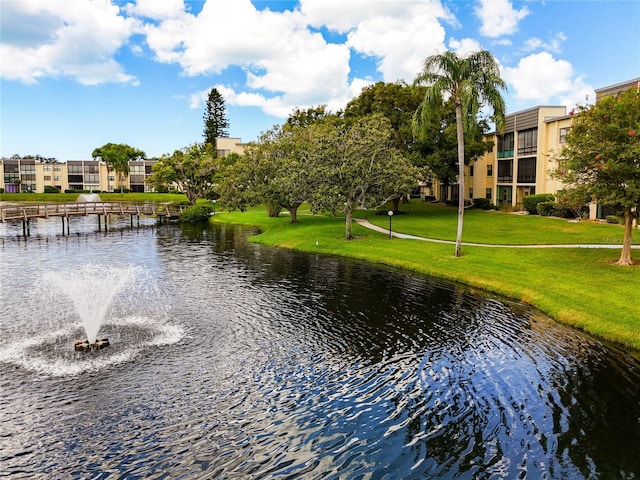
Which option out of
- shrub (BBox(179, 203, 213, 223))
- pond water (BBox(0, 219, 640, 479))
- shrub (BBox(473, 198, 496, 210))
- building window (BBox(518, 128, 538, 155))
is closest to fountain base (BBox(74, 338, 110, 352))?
pond water (BBox(0, 219, 640, 479))

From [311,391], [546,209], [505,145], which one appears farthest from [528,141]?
[311,391]

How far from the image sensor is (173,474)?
37.7 ft

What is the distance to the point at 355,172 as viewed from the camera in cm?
4625

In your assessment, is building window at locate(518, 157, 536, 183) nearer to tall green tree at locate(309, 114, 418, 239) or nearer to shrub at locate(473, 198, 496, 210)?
shrub at locate(473, 198, 496, 210)

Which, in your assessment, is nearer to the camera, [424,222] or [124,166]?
[424,222]

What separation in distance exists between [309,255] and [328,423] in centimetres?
3045

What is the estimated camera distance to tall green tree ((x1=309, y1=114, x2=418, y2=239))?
4584cm

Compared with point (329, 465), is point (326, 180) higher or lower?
higher

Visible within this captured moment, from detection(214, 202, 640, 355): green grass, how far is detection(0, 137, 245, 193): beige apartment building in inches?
4331

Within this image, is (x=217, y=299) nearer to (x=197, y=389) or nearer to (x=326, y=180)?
(x=197, y=389)

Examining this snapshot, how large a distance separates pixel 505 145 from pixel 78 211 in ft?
206

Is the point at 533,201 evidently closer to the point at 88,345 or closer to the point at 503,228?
the point at 503,228

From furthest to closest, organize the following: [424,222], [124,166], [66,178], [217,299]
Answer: [66,178] → [124,166] → [424,222] → [217,299]

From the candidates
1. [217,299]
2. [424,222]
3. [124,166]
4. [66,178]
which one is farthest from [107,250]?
[66,178]
